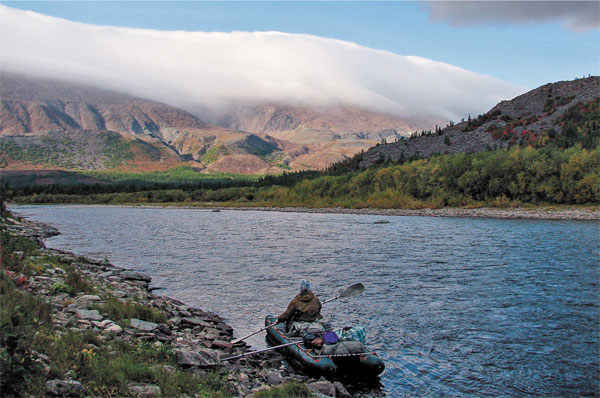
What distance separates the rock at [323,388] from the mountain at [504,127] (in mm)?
151998

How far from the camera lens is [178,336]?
15.2 meters

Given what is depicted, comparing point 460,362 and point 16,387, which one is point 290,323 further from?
point 16,387

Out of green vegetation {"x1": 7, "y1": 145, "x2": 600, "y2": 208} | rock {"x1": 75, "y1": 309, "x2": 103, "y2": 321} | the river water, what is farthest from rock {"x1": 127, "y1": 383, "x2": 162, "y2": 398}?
green vegetation {"x1": 7, "y1": 145, "x2": 600, "y2": 208}

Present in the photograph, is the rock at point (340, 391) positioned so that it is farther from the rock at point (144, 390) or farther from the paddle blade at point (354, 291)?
the paddle blade at point (354, 291)

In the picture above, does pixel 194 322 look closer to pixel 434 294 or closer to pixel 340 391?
pixel 340 391

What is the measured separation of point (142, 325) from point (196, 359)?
3666mm

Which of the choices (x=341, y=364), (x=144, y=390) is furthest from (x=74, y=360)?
(x=341, y=364)

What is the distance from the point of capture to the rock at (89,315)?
44.8 ft

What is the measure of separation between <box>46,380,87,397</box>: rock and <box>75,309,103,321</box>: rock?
19.2 feet

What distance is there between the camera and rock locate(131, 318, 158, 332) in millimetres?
14455

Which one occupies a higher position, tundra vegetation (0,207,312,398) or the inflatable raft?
tundra vegetation (0,207,312,398)

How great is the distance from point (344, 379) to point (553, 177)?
9387cm

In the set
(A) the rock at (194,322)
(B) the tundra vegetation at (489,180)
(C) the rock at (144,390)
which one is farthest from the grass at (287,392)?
(B) the tundra vegetation at (489,180)

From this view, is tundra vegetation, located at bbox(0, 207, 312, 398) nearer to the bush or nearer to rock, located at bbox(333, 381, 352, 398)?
the bush
